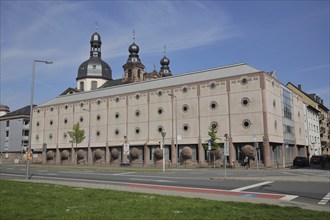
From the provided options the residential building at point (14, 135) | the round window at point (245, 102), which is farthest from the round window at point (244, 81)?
the residential building at point (14, 135)

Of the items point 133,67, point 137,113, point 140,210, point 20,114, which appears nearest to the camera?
point 140,210

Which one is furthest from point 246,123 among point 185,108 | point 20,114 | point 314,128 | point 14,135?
point 14,135

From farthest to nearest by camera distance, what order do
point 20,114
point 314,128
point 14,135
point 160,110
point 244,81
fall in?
point 20,114 → point 14,135 → point 314,128 → point 160,110 → point 244,81

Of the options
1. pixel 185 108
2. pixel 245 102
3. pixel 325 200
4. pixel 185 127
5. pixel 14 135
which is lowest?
pixel 325 200

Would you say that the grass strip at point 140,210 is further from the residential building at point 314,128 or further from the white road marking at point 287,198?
the residential building at point 314,128

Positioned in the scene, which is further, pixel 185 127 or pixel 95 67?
pixel 95 67

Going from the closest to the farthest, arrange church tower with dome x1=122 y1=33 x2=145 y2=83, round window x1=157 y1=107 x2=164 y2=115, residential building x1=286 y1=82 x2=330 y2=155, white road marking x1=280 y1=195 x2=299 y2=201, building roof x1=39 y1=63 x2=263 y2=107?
white road marking x1=280 y1=195 x2=299 y2=201
building roof x1=39 y1=63 x2=263 y2=107
round window x1=157 y1=107 x2=164 y2=115
residential building x1=286 y1=82 x2=330 y2=155
church tower with dome x1=122 y1=33 x2=145 y2=83

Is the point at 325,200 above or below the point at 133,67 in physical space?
below

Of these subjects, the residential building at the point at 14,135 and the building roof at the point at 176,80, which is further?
the residential building at the point at 14,135

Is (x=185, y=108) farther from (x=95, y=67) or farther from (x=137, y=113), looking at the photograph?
(x=95, y=67)

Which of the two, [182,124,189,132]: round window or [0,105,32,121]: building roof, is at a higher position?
[0,105,32,121]: building roof

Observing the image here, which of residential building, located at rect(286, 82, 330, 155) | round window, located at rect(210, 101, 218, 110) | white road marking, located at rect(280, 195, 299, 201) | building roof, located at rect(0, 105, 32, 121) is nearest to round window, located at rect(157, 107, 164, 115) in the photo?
round window, located at rect(210, 101, 218, 110)

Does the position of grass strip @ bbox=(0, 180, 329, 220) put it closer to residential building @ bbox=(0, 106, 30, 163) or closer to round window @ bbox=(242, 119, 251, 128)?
round window @ bbox=(242, 119, 251, 128)

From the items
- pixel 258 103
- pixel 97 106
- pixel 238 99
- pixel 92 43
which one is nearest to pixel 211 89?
pixel 238 99
